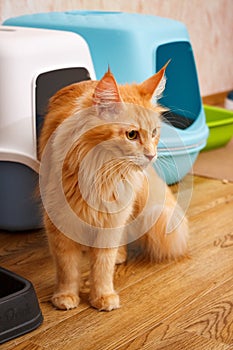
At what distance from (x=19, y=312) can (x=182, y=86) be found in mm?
1543

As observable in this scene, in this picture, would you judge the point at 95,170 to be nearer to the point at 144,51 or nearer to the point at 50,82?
the point at 50,82

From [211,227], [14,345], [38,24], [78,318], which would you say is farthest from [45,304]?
[38,24]

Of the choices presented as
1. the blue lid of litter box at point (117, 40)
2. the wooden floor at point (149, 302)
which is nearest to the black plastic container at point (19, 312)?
the wooden floor at point (149, 302)

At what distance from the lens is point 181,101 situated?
9.07 feet

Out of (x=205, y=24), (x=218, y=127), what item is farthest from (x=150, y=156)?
(x=205, y=24)

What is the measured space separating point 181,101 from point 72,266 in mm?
1310

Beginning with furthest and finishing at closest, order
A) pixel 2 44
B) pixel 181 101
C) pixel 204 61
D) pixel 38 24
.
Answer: pixel 204 61 < pixel 181 101 < pixel 38 24 < pixel 2 44

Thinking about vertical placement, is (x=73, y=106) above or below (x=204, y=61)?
above

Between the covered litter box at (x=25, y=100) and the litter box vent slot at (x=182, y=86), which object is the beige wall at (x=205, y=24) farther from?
the covered litter box at (x=25, y=100)

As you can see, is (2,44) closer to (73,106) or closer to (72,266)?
(73,106)

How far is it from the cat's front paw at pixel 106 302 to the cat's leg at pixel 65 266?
0.05m

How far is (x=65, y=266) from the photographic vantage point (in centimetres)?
165

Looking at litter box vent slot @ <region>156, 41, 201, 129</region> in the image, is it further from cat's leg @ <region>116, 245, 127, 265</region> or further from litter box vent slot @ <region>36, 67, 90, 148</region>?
cat's leg @ <region>116, 245, 127, 265</region>

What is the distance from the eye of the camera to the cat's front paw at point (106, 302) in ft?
5.40
